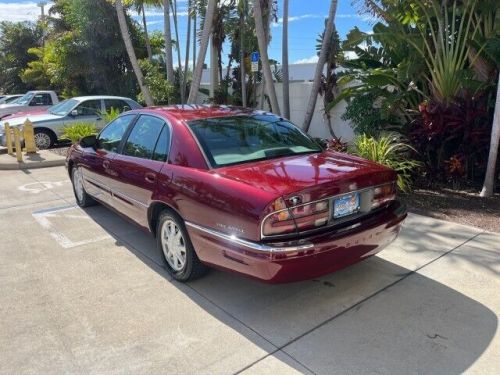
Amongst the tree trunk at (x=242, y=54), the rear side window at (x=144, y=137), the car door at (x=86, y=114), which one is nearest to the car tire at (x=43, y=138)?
the car door at (x=86, y=114)

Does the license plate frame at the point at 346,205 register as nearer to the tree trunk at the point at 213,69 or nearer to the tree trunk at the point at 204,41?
the tree trunk at the point at 204,41

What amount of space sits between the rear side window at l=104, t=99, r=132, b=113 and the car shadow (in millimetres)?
9812

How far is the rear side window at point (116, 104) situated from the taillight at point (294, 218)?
11.0 meters

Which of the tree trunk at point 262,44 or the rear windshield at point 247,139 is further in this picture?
the tree trunk at point 262,44

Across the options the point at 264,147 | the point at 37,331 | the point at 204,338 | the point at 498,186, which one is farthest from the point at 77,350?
the point at 498,186

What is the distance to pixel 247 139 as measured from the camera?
4.25 metres

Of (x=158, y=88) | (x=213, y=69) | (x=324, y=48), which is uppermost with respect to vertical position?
(x=324, y=48)

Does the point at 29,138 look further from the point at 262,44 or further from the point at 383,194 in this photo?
the point at 383,194

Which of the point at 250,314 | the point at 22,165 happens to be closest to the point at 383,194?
the point at 250,314

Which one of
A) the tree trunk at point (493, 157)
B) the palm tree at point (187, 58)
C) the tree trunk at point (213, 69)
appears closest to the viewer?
the tree trunk at point (493, 157)

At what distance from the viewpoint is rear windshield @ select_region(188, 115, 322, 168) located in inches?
156

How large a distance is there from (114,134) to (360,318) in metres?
3.63

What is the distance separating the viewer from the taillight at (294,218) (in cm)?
315

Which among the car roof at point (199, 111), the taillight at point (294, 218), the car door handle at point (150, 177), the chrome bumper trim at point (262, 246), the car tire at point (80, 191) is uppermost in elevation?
the car roof at point (199, 111)
